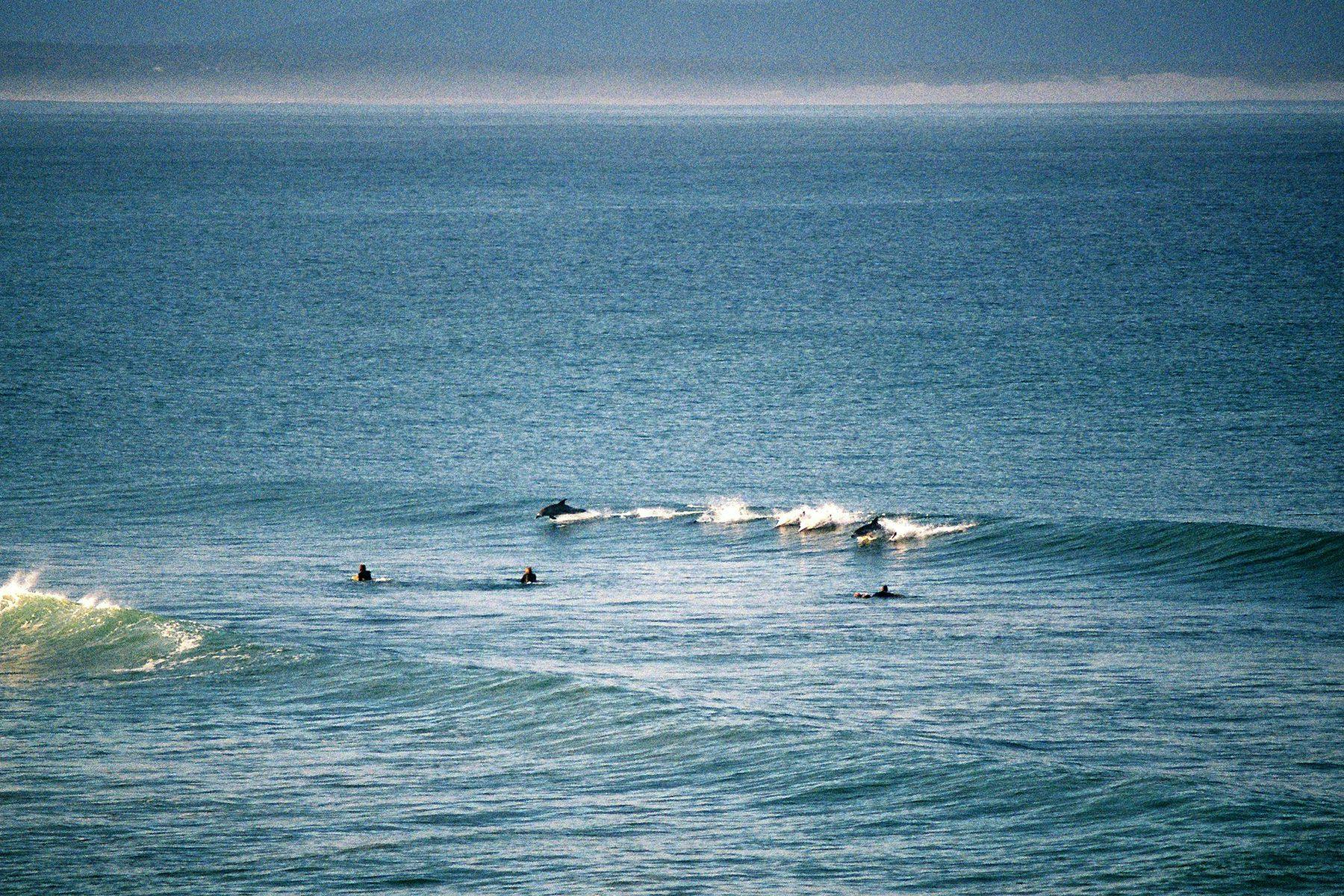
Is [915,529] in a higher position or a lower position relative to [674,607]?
higher

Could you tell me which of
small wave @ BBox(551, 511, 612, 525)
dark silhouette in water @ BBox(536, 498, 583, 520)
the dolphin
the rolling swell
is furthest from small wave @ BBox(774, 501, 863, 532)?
dark silhouette in water @ BBox(536, 498, 583, 520)

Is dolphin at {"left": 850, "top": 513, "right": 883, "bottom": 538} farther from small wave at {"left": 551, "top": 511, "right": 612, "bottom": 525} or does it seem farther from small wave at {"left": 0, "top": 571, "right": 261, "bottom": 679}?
small wave at {"left": 0, "top": 571, "right": 261, "bottom": 679}

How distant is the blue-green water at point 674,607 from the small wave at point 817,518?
0.85 ft

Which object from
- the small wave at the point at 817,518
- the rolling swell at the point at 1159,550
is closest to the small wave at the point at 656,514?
the small wave at the point at 817,518

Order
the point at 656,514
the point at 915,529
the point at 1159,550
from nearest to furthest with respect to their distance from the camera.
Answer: the point at 1159,550, the point at 915,529, the point at 656,514

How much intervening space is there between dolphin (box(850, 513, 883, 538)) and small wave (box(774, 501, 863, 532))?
120 cm

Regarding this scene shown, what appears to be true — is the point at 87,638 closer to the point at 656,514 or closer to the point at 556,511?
the point at 556,511

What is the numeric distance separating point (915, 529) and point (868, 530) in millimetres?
1799

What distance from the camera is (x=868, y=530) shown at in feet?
180

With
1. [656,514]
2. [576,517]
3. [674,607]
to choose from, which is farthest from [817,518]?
[674,607]

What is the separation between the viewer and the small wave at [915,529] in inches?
2163

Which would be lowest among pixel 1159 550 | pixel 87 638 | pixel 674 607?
pixel 674 607

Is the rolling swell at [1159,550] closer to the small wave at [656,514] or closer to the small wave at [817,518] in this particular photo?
the small wave at [817,518]

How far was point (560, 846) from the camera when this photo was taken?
102 feet
